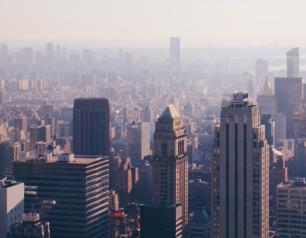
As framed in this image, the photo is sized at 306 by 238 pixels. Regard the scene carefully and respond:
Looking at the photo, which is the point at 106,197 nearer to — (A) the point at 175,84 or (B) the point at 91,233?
(B) the point at 91,233

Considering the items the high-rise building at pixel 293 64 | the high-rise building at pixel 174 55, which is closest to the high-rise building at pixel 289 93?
the high-rise building at pixel 293 64

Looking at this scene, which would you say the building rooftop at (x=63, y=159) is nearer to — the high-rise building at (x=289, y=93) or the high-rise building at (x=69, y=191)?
the high-rise building at (x=69, y=191)

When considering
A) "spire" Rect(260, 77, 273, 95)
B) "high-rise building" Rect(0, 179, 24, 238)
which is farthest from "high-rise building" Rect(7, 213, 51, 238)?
"spire" Rect(260, 77, 273, 95)

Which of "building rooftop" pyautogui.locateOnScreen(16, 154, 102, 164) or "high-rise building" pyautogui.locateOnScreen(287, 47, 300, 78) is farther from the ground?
"high-rise building" pyautogui.locateOnScreen(287, 47, 300, 78)

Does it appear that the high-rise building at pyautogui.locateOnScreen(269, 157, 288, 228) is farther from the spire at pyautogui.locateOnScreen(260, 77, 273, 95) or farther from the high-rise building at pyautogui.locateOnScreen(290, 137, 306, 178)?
the spire at pyautogui.locateOnScreen(260, 77, 273, 95)

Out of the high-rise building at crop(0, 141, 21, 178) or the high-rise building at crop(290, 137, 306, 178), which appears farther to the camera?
the high-rise building at crop(290, 137, 306, 178)

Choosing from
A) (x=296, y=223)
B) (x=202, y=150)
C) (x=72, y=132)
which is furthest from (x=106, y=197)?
(x=72, y=132)
